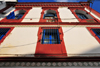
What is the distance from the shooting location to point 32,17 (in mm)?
8938

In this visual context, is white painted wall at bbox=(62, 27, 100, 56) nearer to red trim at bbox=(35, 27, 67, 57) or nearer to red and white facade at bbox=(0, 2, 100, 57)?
red and white facade at bbox=(0, 2, 100, 57)

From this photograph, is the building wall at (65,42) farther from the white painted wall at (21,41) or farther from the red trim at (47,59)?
the red trim at (47,59)

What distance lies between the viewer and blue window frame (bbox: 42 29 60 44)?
6.07 metres

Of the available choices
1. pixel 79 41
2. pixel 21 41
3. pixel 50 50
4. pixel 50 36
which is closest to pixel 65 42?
pixel 79 41

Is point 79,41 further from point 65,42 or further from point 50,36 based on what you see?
point 50,36

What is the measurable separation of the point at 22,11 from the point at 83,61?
995 centimetres

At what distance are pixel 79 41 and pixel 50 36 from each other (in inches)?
90.3

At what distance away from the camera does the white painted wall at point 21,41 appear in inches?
198

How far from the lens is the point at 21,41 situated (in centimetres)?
573

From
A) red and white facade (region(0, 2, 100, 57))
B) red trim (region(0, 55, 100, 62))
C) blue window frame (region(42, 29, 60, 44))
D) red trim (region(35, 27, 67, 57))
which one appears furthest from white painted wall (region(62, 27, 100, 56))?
blue window frame (region(42, 29, 60, 44))

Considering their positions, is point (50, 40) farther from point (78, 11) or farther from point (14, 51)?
point (78, 11)

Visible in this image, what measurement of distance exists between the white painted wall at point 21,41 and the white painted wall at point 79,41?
2.37m

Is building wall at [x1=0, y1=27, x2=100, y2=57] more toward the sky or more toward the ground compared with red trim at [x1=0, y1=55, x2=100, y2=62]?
more toward the sky

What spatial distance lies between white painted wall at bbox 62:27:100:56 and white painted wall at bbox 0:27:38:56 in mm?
2367
